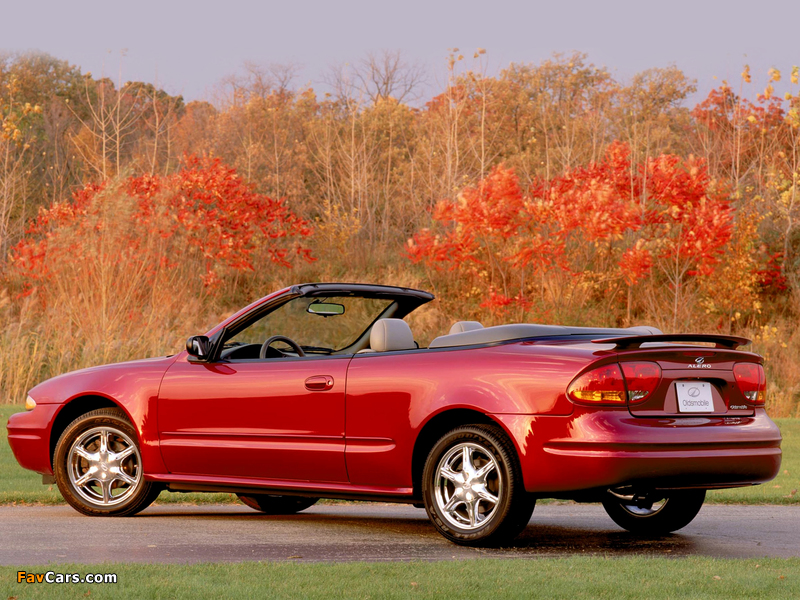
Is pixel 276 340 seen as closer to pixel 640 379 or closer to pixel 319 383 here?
pixel 319 383

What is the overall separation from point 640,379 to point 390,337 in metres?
1.65

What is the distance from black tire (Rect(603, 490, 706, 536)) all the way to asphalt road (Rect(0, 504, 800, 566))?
0.09 meters

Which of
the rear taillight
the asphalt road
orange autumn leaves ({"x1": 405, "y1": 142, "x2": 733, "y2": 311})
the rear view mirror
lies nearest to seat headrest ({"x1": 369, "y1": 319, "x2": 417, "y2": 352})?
the rear view mirror

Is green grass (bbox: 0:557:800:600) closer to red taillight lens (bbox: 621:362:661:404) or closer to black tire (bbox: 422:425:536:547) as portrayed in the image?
black tire (bbox: 422:425:536:547)

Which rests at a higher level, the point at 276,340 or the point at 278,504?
the point at 276,340

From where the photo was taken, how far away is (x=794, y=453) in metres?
14.7

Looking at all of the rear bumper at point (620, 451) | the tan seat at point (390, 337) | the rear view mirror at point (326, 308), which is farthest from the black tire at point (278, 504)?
the rear bumper at point (620, 451)

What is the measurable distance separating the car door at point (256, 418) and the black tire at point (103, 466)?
38cm

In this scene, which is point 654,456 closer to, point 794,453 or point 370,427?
point 370,427

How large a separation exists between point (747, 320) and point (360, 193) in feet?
31.5

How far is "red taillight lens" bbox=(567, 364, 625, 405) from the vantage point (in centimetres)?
677

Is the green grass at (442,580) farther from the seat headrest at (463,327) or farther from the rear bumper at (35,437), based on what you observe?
the rear bumper at (35,437)

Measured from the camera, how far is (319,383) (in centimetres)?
776

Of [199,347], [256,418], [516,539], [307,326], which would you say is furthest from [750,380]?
[307,326]
